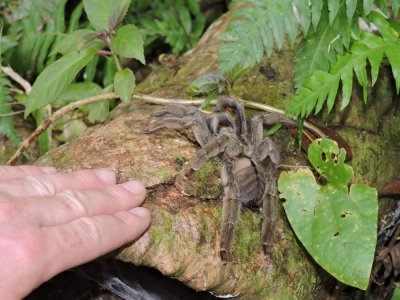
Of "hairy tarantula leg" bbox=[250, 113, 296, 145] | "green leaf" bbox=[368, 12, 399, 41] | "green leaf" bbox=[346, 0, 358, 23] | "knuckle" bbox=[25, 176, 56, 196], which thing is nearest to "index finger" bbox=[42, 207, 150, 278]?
"knuckle" bbox=[25, 176, 56, 196]

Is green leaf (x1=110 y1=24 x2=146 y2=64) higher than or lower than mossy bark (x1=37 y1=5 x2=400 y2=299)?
higher

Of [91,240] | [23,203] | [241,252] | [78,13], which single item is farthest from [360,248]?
[78,13]

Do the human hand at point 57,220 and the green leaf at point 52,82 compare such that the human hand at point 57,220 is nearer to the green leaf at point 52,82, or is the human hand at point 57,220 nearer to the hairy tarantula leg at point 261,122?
the green leaf at point 52,82

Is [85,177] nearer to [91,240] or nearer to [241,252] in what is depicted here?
[91,240]

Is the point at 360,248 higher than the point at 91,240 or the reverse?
the reverse

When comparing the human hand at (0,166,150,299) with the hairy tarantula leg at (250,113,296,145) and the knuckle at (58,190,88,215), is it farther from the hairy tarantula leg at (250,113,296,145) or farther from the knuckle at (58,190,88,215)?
the hairy tarantula leg at (250,113,296,145)

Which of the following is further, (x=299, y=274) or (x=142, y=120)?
(x=142, y=120)
